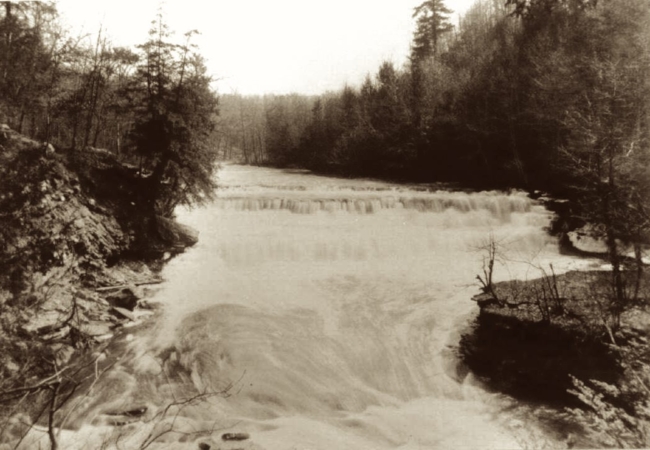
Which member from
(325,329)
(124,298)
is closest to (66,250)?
(124,298)

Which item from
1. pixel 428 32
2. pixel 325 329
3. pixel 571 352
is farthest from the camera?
pixel 428 32

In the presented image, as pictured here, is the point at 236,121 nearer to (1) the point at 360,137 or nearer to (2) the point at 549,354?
(1) the point at 360,137

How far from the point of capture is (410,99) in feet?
92.5

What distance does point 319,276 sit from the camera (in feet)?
42.8

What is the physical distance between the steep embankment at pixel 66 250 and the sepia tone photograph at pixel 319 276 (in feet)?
0.17

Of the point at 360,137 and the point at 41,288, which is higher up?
the point at 360,137

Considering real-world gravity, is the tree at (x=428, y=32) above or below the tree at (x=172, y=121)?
above

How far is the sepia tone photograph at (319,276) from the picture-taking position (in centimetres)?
717

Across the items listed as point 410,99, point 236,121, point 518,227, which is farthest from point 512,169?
point 236,121

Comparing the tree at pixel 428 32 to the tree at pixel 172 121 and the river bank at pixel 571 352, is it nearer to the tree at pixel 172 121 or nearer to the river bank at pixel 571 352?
the tree at pixel 172 121

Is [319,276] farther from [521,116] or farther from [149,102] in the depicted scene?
[521,116]

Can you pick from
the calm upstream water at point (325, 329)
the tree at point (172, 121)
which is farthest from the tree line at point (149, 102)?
the calm upstream water at point (325, 329)

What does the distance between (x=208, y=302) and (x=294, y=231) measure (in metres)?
4.37

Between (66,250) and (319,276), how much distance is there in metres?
6.20
